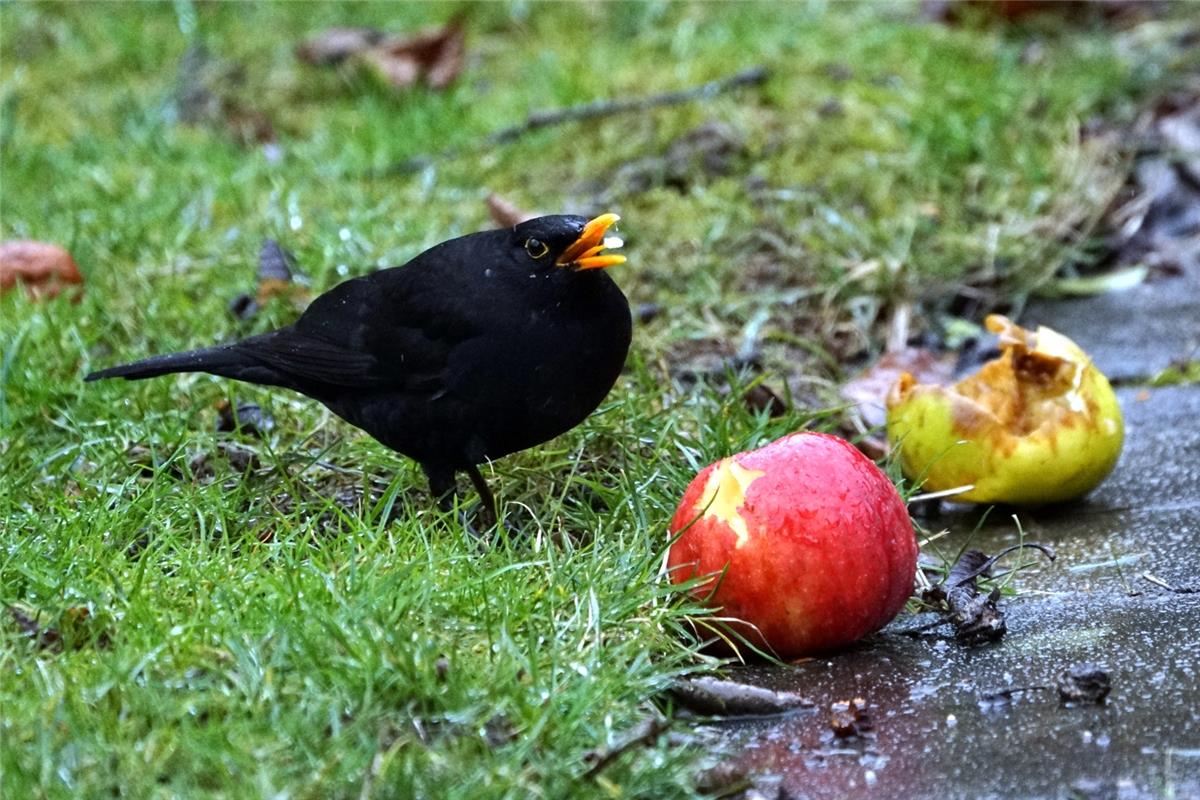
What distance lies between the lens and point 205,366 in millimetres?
3906

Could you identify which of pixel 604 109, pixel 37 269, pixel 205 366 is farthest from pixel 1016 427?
pixel 37 269

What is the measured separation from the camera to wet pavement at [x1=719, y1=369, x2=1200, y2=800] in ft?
8.02

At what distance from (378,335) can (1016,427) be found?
161 centimetres

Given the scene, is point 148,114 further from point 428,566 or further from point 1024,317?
point 428,566

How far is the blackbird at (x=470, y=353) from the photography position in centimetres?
350

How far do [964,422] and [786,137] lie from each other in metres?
2.51

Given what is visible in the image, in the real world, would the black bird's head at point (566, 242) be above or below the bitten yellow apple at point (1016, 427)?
above

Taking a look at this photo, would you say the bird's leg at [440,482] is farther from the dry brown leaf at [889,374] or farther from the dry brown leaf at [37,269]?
the dry brown leaf at [37,269]

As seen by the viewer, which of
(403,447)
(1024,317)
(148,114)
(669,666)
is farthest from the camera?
(148,114)

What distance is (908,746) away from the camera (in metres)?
2.60

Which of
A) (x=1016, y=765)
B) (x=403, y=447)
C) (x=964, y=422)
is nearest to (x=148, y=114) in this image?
(x=403, y=447)

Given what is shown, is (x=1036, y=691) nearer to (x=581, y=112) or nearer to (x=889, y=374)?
(x=889, y=374)

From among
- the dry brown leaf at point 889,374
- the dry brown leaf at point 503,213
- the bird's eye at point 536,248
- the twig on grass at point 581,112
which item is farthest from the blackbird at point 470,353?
the twig on grass at point 581,112

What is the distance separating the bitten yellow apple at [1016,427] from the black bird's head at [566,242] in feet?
2.86
